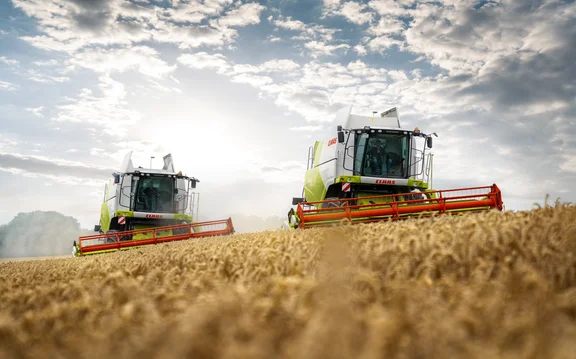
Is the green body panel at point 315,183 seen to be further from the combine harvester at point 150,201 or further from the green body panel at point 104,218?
the green body panel at point 104,218

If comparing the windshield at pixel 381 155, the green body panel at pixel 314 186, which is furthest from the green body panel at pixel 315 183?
the windshield at pixel 381 155

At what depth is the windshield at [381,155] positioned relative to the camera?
13.5m

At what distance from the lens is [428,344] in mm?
1411

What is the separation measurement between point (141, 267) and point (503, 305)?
4.54 metres

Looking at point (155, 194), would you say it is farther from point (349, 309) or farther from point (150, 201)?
point (349, 309)

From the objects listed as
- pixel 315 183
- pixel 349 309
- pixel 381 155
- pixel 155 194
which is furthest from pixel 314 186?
pixel 349 309

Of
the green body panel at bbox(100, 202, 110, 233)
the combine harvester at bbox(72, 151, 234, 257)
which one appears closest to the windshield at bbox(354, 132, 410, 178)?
the combine harvester at bbox(72, 151, 234, 257)

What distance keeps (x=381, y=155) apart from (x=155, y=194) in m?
9.71

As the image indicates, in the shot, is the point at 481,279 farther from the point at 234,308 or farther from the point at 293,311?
the point at 234,308

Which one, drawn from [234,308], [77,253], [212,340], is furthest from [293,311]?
[77,253]

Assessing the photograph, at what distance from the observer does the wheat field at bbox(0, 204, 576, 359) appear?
52.7 inches

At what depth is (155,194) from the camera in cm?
1909

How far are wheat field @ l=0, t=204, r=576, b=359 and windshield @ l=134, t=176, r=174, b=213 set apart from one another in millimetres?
14814

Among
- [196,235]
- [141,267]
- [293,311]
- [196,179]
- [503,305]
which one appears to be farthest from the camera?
[196,179]
